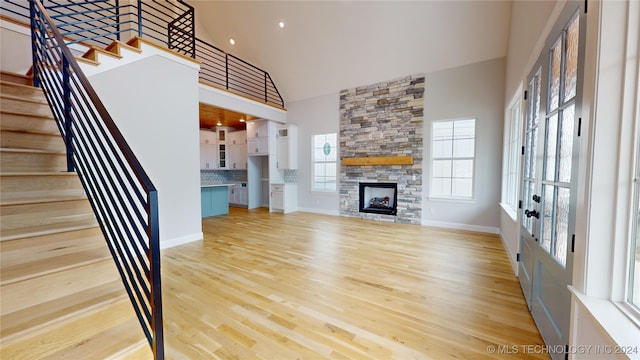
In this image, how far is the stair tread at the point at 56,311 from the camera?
110cm

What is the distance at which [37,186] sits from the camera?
1.77m

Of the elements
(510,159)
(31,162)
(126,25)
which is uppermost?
(126,25)

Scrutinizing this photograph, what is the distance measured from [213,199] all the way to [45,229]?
4.99m

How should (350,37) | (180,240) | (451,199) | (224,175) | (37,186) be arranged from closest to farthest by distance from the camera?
(37,186)
(180,240)
(451,199)
(350,37)
(224,175)

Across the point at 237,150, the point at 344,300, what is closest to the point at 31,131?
the point at 344,300

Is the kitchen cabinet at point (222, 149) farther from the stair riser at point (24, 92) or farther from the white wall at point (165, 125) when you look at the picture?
the stair riser at point (24, 92)

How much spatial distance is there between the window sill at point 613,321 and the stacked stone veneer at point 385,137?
4433mm

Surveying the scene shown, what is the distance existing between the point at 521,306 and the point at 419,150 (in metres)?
3.65

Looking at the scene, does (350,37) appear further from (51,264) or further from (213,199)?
(51,264)

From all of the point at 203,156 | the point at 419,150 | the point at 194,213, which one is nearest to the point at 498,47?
the point at 419,150

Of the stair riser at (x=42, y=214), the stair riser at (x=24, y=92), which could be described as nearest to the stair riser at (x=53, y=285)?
the stair riser at (x=42, y=214)

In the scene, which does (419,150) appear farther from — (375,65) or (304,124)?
(304,124)

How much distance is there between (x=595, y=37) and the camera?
1.10m

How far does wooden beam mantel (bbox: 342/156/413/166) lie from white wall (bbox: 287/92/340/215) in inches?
35.9
